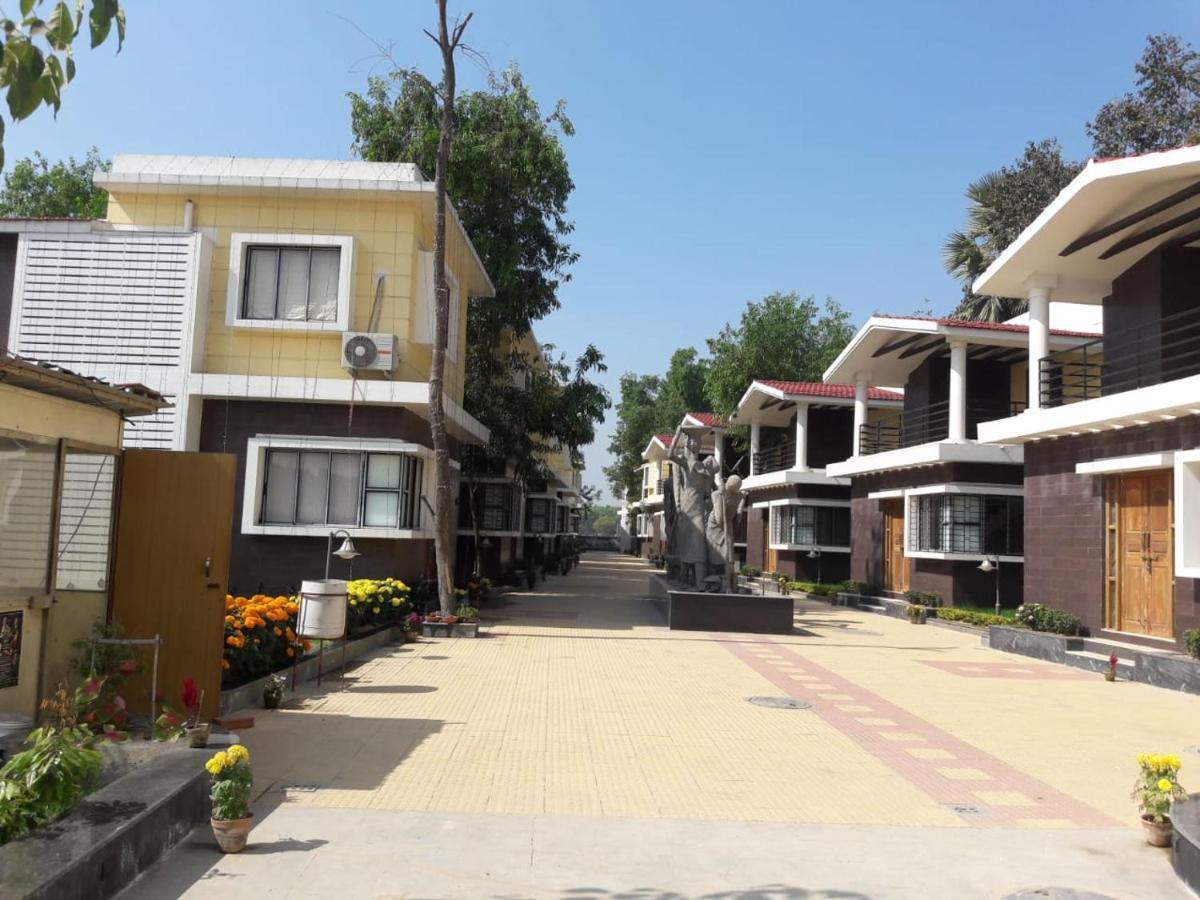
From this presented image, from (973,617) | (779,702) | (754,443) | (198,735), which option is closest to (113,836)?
(198,735)

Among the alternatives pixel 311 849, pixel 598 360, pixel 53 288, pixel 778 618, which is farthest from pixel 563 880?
pixel 598 360

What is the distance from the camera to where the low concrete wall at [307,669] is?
28.4 ft

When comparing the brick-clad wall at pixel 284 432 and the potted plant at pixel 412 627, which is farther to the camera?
the brick-clad wall at pixel 284 432

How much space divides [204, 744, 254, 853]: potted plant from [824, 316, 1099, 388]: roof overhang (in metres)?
18.0

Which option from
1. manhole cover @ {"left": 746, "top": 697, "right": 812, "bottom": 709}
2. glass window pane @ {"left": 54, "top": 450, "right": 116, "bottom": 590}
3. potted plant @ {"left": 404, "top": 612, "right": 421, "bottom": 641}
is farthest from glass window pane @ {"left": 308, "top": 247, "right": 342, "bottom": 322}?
manhole cover @ {"left": 746, "top": 697, "right": 812, "bottom": 709}

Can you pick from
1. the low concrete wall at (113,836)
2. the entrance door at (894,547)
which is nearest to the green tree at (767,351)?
the entrance door at (894,547)

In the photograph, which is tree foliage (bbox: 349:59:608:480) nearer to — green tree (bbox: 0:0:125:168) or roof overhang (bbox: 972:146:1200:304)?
roof overhang (bbox: 972:146:1200:304)

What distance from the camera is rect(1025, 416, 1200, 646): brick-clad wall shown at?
14.0 meters

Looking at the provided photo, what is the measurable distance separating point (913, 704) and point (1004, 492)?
36.3 ft

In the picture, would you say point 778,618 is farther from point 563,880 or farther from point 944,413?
point 563,880

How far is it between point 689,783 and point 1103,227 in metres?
12.0

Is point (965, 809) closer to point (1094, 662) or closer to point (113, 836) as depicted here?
point (113, 836)

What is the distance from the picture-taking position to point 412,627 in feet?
49.9

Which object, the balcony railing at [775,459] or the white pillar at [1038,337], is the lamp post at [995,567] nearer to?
the white pillar at [1038,337]
